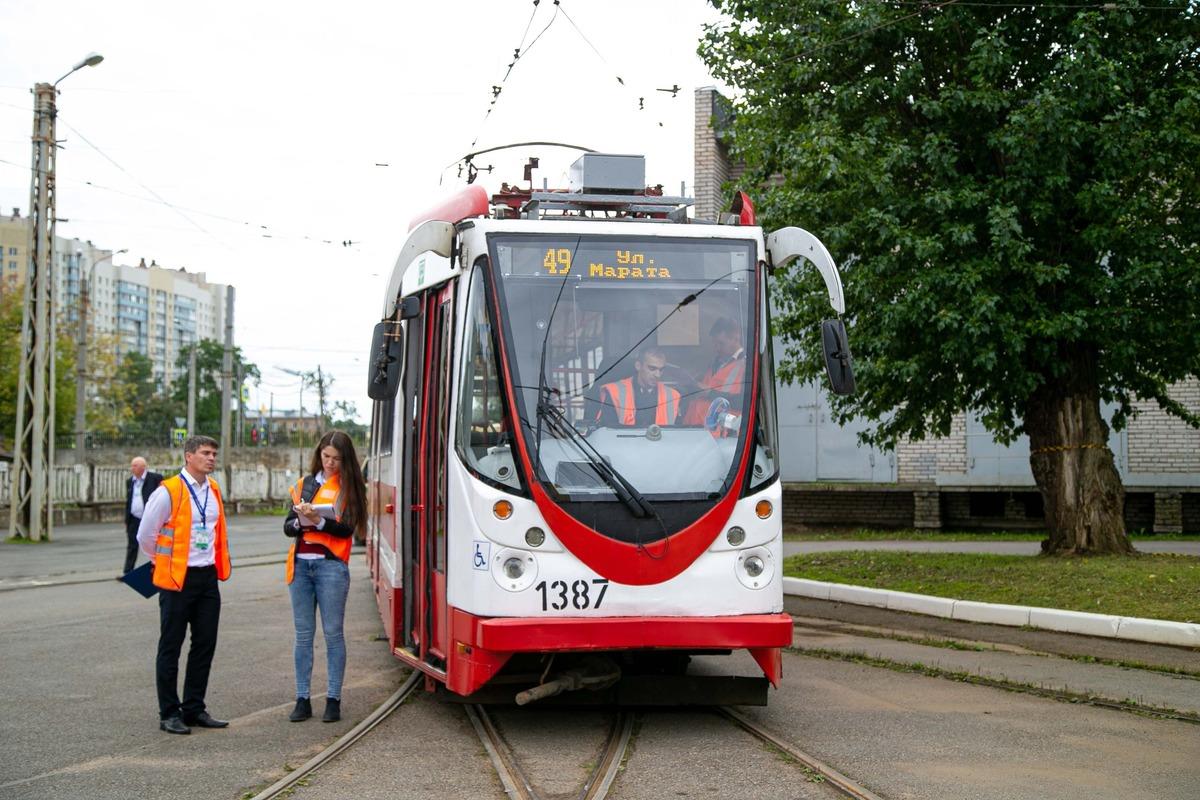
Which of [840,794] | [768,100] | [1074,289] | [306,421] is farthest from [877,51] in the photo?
[306,421]

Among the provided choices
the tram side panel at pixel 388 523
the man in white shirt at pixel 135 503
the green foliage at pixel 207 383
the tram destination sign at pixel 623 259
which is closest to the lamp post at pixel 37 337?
the man in white shirt at pixel 135 503

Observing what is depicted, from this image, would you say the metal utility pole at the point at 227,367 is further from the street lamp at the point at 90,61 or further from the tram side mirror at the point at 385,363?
the tram side mirror at the point at 385,363

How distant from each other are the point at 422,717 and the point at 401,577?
3.86ft

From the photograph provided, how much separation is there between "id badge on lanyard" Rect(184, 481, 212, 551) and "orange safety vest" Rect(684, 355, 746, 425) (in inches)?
115

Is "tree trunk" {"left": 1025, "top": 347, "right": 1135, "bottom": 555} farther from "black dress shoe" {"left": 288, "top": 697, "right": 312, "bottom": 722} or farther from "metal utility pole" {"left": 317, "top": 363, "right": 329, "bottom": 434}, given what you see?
"metal utility pole" {"left": 317, "top": 363, "right": 329, "bottom": 434}

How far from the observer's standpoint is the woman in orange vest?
8234 millimetres

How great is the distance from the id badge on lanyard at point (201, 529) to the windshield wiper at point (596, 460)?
214 cm

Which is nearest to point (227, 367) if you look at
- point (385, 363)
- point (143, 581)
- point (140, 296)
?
point (143, 581)

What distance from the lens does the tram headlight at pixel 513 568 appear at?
7.52m

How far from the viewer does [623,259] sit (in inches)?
326

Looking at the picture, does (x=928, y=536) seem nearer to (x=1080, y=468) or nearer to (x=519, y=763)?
(x=1080, y=468)

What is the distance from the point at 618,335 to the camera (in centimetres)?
807

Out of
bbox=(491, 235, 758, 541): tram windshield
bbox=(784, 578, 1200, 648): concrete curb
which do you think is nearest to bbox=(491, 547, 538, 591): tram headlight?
bbox=(491, 235, 758, 541): tram windshield

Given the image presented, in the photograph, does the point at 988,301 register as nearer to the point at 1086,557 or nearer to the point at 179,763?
the point at 1086,557
